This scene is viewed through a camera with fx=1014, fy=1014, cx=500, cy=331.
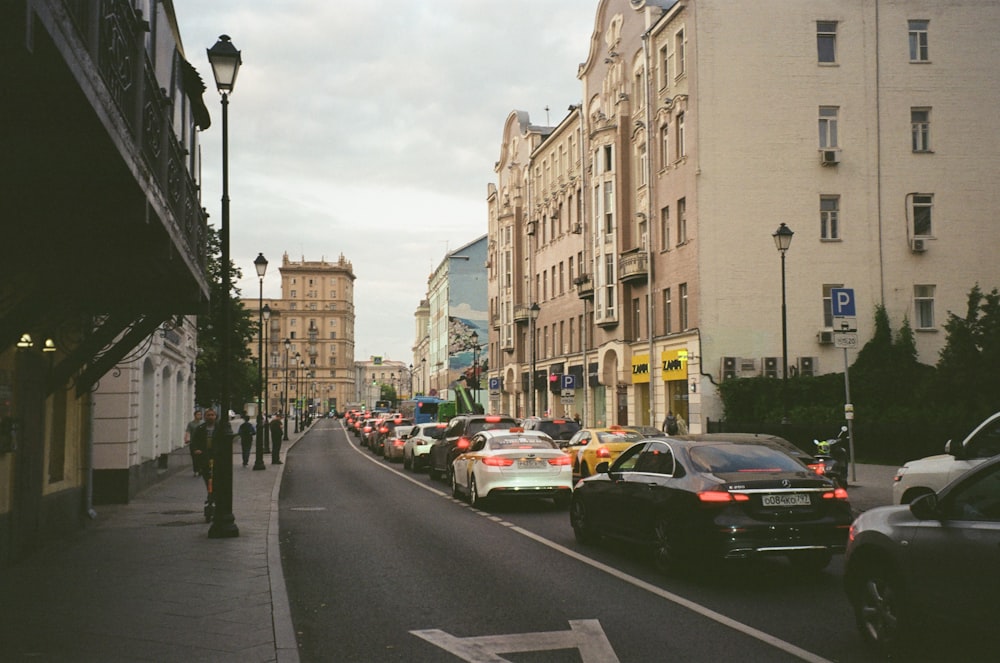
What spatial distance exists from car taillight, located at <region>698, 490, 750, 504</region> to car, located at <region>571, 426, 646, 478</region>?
44.9 feet

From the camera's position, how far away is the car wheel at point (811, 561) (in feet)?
35.5

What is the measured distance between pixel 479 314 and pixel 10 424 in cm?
11044

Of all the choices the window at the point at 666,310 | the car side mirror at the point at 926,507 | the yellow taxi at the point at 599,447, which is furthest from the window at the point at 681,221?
the car side mirror at the point at 926,507

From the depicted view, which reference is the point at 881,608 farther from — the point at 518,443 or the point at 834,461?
the point at 518,443

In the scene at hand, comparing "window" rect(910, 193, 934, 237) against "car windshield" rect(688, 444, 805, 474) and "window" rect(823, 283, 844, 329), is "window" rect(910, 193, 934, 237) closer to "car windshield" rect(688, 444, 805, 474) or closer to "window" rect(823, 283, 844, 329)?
"window" rect(823, 283, 844, 329)

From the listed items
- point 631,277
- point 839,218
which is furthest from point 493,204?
point 839,218

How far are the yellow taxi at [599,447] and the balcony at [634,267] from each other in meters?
20.0

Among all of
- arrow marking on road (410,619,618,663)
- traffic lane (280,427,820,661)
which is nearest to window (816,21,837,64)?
traffic lane (280,427,820,661)

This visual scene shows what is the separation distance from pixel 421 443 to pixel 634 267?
1649cm

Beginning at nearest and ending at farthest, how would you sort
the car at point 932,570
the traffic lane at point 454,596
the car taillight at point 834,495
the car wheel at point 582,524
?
1. the car at point 932,570
2. the traffic lane at point 454,596
3. the car taillight at point 834,495
4. the car wheel at point 582,524

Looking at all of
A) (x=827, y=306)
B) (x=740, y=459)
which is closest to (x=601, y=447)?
(x=740, y=459)

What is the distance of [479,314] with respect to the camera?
402ft

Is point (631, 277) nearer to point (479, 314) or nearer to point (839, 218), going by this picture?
point (839, 218)

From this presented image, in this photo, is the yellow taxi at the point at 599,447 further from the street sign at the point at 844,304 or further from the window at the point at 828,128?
the window at the point at 828,128
